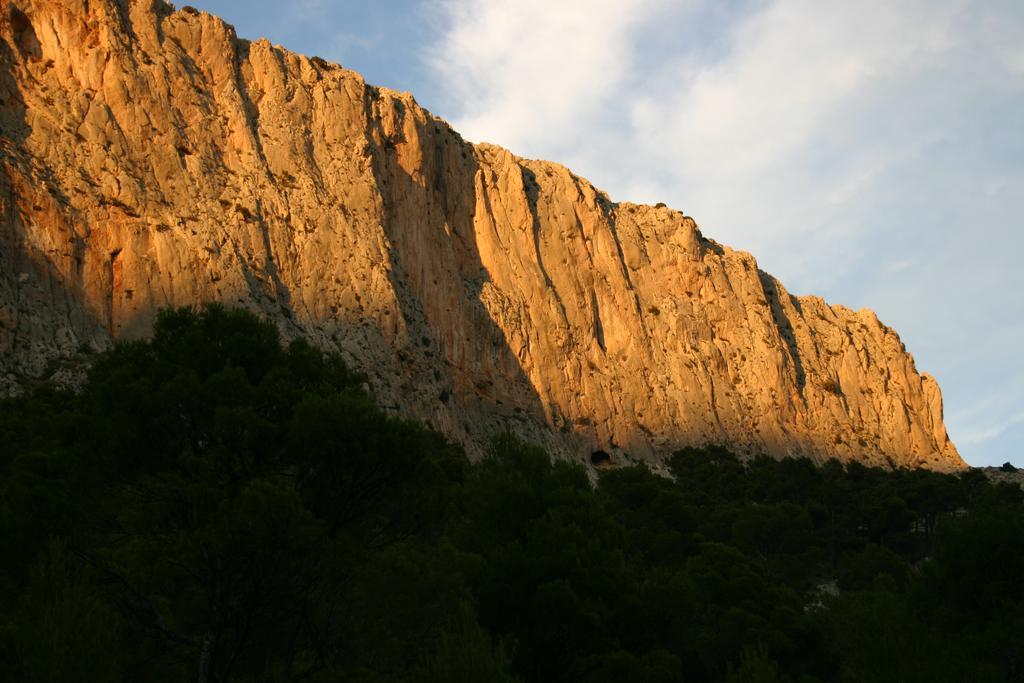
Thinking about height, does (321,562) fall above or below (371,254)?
below

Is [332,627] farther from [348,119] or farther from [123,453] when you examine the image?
[348,119]

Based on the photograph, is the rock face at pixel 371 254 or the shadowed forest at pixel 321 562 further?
the rock face at pixel 371 254

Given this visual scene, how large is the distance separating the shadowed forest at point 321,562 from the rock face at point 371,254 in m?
20.6

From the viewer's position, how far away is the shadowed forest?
65.4ft

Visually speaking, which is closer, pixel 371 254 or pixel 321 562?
pixel 321 562

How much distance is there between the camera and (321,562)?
20.8 metres

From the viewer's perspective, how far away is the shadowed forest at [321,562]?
19922 millimetres

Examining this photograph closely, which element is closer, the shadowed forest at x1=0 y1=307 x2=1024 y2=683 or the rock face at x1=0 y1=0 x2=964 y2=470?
the shadowed forest at x1=0 y1=307 x2=1024 y2=683

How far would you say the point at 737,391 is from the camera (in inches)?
3433

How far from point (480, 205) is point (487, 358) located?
12370 millimetres

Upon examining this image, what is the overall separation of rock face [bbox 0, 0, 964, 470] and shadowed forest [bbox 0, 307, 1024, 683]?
810 inches

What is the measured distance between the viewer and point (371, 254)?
62781 mm

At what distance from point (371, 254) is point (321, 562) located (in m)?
43.0

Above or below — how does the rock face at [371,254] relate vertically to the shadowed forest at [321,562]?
above
